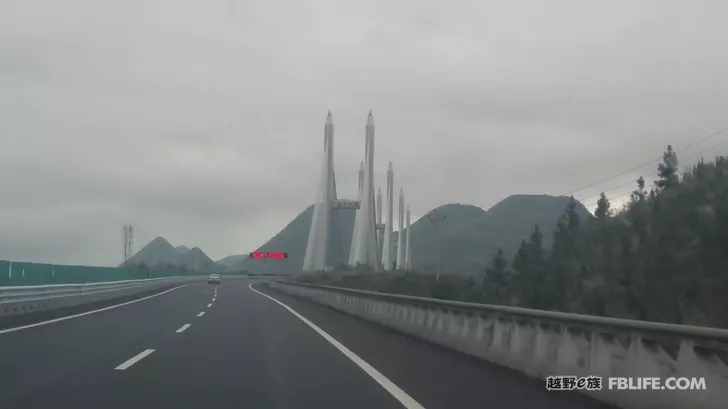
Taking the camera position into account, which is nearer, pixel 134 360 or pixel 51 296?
pixel 134 360

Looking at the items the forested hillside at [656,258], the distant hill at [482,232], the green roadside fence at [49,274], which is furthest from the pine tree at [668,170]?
the green roadside fence at [49,274]

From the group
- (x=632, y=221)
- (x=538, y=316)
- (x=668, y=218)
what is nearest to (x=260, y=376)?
(x=538, y=316)

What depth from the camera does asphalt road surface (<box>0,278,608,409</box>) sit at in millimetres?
9492

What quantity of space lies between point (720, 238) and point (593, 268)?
113 feet

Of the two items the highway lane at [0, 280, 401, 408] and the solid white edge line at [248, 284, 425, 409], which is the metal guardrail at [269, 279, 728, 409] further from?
the highway lane at [0, 280, 401, 408]

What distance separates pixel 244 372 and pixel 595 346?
5.36 m

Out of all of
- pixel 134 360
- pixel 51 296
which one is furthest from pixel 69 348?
pixel 51 296

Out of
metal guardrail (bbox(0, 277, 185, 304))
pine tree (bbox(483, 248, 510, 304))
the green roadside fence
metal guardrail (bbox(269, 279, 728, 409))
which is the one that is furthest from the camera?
pine tree (bbox(483, 248, 510, 304))

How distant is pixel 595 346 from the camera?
10023 millimetres

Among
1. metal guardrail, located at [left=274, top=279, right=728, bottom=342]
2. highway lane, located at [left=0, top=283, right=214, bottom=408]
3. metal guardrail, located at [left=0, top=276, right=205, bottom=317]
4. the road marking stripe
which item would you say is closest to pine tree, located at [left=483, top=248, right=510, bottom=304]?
metal guardrail, located at [left=0, top=276, right=205, bottom=317]

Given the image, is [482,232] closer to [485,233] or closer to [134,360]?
[485,233]

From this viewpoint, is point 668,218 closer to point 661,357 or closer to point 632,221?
point 632,221

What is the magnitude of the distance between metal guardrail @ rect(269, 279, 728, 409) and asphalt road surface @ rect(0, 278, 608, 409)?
0.41 metres

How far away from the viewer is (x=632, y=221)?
82000mm
